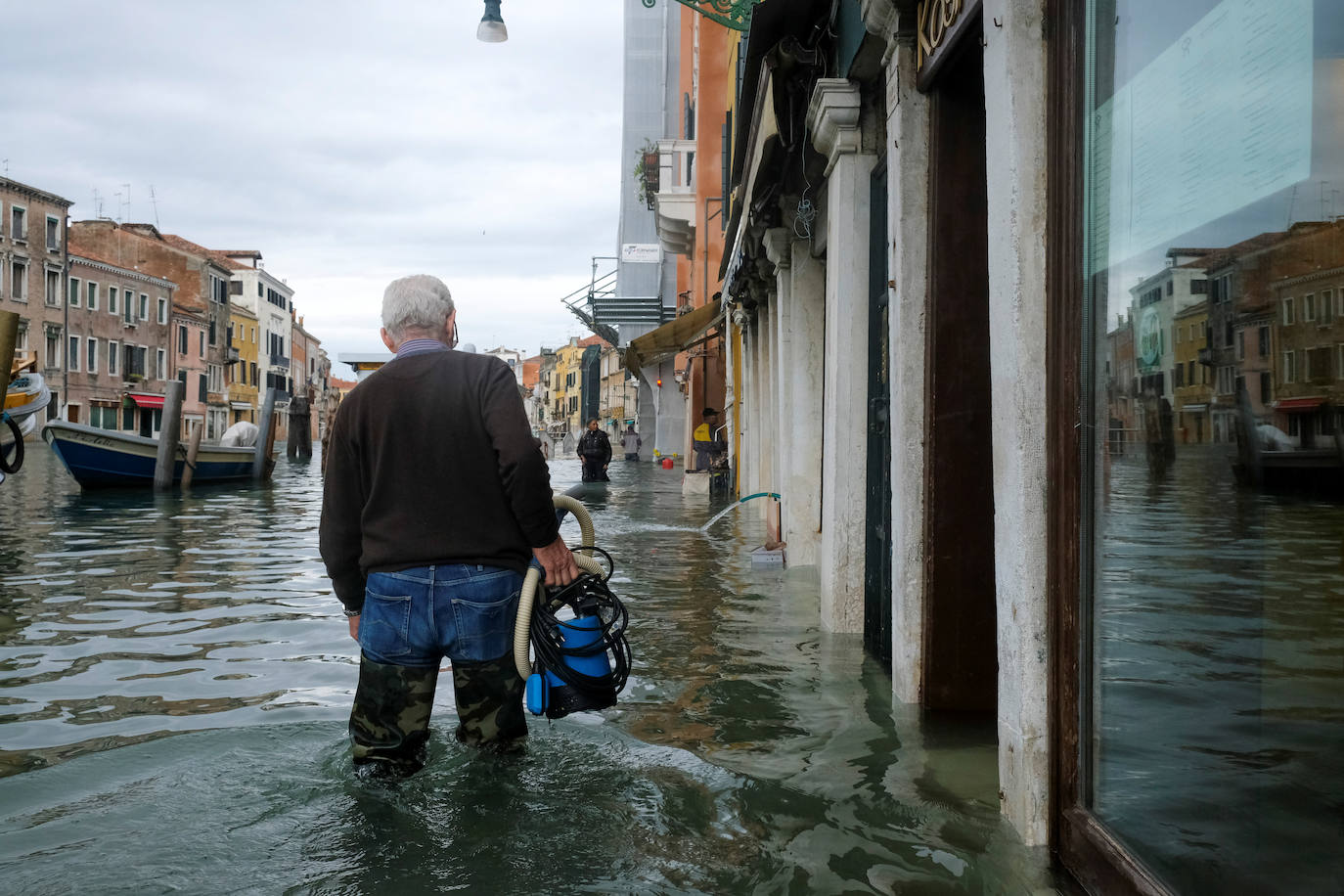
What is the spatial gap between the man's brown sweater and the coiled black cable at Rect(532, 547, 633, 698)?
0.80 ft

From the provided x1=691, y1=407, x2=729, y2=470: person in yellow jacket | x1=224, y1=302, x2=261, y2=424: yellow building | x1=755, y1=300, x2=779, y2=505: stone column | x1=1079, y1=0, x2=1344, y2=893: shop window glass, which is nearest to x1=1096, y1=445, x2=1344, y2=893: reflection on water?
x1=1079, y1=0, x2=1344, y2=893: shop window glass

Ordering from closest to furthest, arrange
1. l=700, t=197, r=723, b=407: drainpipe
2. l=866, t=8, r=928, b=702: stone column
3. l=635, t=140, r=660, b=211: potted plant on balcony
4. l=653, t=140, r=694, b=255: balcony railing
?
l=866, t=8, r=928, b=702: stone column → l=700, t=197, r=723, b=407: drainpipe → l=653, t=140, r=694, b=255: balcony railing → l=635, t=140, r=660, b=211: potted plant on balcony

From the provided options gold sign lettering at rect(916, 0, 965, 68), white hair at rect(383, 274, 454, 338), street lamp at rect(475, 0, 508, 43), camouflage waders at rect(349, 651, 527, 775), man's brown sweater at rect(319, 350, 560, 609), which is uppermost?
street lamp at rect(475, 0, 508, 43)

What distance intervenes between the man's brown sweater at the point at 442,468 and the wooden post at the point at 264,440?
22216 millimetres

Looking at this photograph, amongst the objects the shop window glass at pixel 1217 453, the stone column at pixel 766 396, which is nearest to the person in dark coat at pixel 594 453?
the stone column at pixel 766 396

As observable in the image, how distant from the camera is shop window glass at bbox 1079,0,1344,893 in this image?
2014 mm

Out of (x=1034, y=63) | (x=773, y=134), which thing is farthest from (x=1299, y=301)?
(x=773, y=134)

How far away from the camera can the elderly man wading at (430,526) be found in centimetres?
340

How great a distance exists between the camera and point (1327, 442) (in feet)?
6.46

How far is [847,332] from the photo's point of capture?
6094 millimetres

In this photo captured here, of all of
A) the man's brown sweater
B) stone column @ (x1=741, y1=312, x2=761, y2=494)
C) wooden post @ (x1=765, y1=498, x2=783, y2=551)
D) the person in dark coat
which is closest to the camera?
the man's brown sweater

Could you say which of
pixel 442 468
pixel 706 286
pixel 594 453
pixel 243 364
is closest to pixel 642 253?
pixel 706 286

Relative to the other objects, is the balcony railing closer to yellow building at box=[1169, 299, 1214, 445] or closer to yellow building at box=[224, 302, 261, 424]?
yellow building at box=[1169, 299, 1214, 445]

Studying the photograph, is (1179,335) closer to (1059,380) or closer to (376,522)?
(1059,380)
